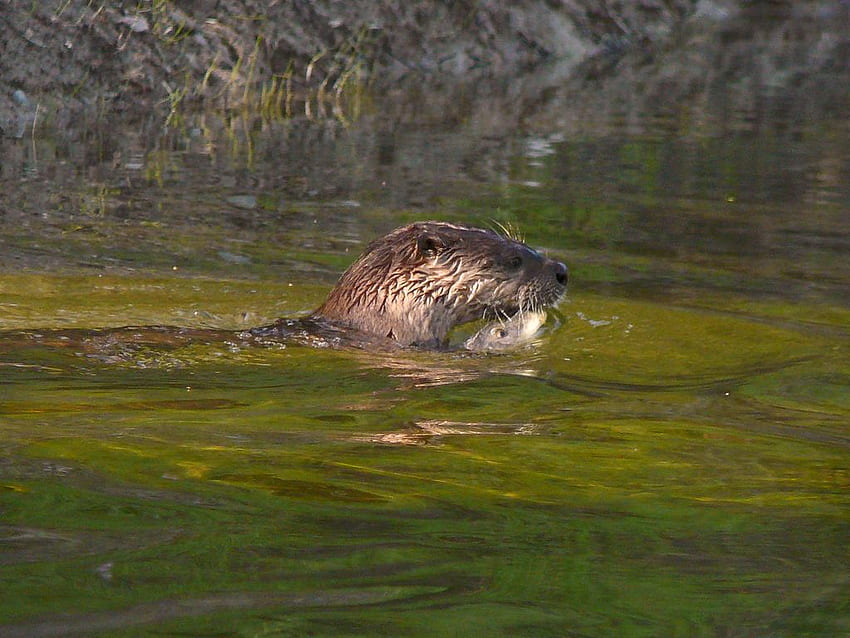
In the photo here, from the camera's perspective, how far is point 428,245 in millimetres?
6168

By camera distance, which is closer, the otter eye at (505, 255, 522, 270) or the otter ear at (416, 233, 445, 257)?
the otter ear at (416, 233, 445, 257)

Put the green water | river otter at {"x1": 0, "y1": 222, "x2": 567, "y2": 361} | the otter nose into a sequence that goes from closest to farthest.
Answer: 1. the green water
2. river otter at {"x1": 0, "y1": 222, "x2": 567, "y2": 361}
3. the otter nose

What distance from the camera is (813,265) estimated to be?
8203 mm

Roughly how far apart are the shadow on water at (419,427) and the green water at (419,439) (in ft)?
0.04

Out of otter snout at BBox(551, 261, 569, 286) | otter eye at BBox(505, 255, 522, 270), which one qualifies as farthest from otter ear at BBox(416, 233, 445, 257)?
otter snout at BBox(551, 261, 569, 286)

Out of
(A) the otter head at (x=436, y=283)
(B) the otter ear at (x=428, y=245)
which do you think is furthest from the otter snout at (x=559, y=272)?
(B) the otter ear at (x=428, y=245)

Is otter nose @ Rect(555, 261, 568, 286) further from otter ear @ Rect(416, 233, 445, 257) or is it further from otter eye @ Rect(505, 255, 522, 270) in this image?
otter ear @ Rect(416, 233, 445, 257)

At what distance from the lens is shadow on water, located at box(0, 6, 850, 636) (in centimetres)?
271

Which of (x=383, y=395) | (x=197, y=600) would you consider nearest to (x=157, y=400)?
(x=383, y=395)

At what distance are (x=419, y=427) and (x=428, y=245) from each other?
6.06 ft

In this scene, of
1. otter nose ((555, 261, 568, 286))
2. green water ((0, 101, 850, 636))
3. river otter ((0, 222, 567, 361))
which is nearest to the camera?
green water ((0, 101, 850, 636))

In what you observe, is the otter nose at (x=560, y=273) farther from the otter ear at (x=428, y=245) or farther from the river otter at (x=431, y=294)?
the otter ear at (x=428, y=245)

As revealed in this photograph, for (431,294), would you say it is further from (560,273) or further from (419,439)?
(419,439)

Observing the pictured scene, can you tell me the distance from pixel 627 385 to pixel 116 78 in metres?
11.6
